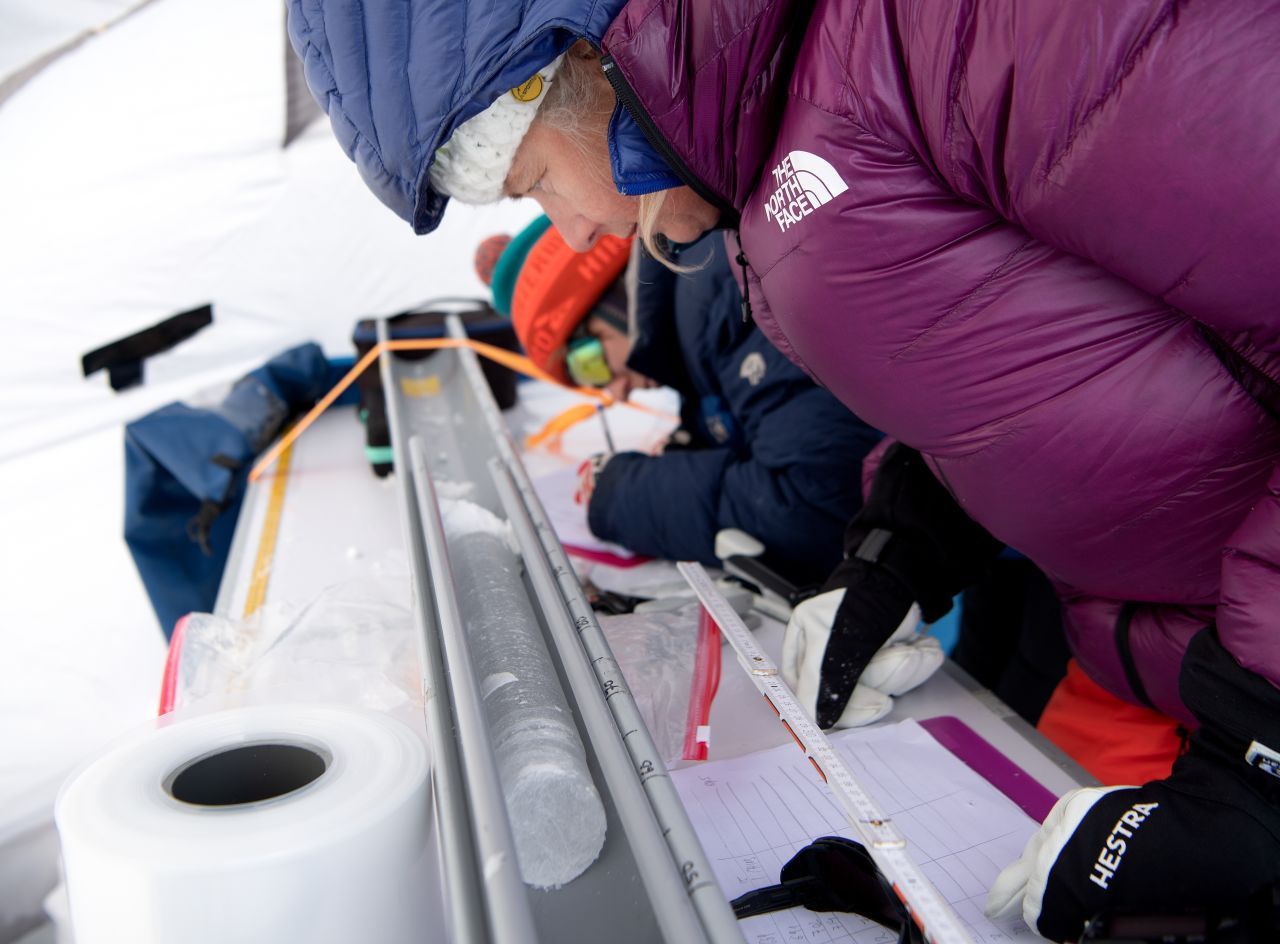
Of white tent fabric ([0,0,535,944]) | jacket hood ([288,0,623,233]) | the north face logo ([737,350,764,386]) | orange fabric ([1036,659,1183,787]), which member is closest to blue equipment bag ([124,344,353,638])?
white tent fabric ([0,0,535,944])

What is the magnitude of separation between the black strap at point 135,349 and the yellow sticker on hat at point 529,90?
151cm

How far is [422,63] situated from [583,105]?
0.14 meters

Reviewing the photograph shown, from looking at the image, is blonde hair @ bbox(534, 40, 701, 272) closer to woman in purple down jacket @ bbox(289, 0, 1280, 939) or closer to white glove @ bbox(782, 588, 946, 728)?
woman in purple down jacket @ bbox(289, 0, 1280, 939)

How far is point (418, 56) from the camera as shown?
631mm

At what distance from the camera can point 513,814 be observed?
51 cm

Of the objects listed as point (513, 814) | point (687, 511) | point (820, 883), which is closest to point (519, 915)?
point (513, 814)

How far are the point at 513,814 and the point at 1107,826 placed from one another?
34cm

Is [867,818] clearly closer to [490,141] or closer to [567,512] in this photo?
[490,141]

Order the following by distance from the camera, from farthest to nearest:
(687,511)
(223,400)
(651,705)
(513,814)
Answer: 1. (223,400)
2. (687,511)
3. (651,705)
4. (513,814)

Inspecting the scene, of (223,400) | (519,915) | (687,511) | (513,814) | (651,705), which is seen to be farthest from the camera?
(223,400)

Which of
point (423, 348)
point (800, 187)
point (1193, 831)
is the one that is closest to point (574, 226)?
point (800, 187)

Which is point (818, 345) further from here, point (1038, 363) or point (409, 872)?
point (409, 872)

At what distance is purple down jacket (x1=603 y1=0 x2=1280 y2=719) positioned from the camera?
18.6 inches

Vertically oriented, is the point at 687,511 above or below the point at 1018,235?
below
